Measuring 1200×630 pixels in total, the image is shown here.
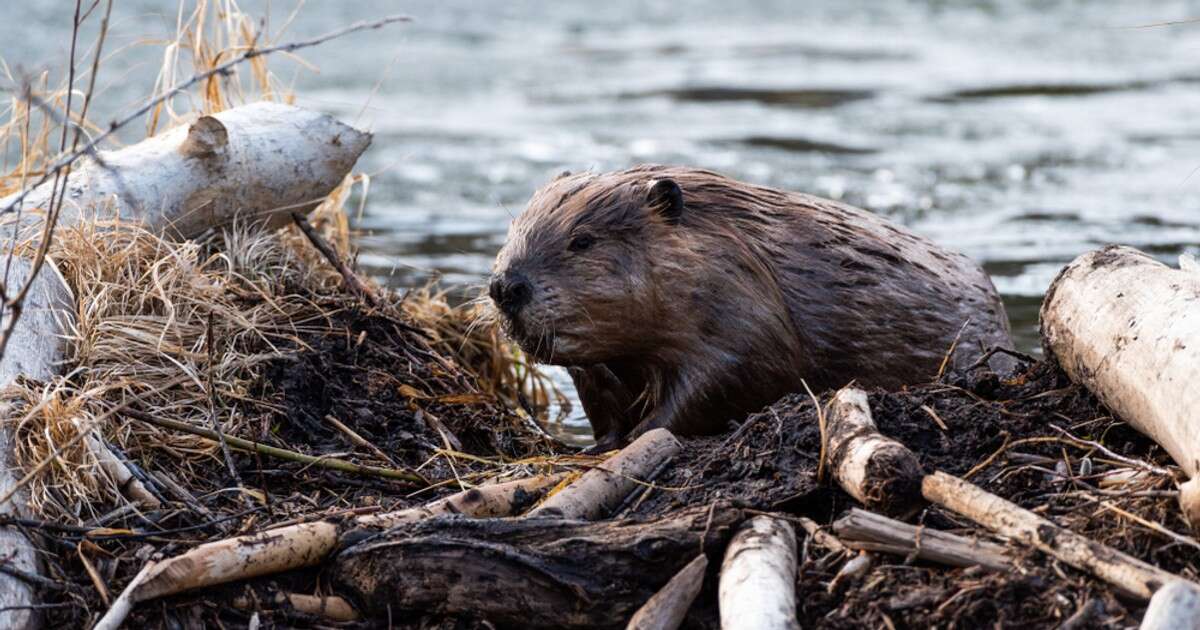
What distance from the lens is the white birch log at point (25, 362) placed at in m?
3.03

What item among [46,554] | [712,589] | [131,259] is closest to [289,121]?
[131,259]

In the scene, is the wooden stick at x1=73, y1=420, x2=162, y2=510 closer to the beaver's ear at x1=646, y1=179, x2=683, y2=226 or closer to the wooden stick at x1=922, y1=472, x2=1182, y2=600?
the beaver's ear at x1=646, y1=179, x2=683, y2=226

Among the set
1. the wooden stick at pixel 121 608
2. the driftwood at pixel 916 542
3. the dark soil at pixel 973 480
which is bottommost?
the wooden stick at pixel 121 608

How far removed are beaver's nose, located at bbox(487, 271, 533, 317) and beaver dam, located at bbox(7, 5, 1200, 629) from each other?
41cm

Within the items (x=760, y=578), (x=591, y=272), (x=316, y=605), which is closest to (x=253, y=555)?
(x=316, y=605)

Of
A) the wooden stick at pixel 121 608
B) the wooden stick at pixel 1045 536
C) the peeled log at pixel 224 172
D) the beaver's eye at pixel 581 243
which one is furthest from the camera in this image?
the peeled log at pixel 224 172

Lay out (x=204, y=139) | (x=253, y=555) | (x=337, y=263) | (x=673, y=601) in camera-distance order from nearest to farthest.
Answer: (x=673, y=601) → (x=253, y=555) → (x=204, y=139) → (x=337, y=263)

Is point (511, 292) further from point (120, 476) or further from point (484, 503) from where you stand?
point (120, 476)

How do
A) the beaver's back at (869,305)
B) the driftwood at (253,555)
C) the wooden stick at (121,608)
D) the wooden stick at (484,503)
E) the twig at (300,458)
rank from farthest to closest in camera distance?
1. the beaver's back at (869,305)
2. the twig at (300,458)
3. the wooden stick at (484,503)
4. the driftwood at (253,555)
5. the wooden stick at (121,608)

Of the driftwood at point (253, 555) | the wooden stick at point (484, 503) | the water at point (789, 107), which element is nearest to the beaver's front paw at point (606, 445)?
the wooden stick at point (484, 503)

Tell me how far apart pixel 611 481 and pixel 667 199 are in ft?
3.54

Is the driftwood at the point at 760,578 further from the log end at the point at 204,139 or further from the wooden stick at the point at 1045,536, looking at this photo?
the log end at the point at 204,139

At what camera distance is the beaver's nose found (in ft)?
13.3

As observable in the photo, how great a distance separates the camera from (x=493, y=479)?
3.70 m
